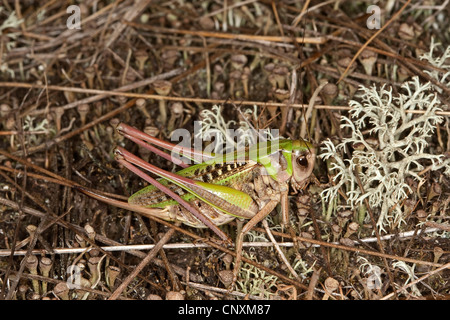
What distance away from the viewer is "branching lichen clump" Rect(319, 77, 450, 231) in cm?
242

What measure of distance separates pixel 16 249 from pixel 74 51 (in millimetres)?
1462

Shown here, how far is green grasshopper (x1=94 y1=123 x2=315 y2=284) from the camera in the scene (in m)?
2.33

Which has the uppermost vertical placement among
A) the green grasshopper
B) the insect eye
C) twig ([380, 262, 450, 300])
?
the insect eye

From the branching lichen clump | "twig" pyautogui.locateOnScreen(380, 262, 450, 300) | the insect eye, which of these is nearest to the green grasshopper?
the insect eye

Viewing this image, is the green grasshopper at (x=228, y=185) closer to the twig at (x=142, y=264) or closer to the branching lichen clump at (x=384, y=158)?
the twig at (x=142, y=264)

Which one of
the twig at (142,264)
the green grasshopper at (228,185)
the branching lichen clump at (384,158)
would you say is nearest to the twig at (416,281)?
the branching lichen clump at (384,158)

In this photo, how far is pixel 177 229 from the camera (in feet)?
8.06

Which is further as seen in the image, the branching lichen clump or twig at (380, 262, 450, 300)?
the branching lichen clump

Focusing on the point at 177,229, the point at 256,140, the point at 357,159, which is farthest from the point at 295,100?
the point at 177,229

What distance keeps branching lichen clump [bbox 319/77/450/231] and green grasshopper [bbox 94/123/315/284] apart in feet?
0.72

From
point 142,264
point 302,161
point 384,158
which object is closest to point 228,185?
point 302,161

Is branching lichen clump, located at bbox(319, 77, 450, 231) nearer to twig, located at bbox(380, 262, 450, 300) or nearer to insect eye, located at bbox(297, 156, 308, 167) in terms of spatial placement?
insect eye, located at bbox(297, 156, 308, 167)

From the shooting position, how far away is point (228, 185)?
7.96 ft

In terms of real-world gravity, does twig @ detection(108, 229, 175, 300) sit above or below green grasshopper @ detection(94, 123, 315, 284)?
below
